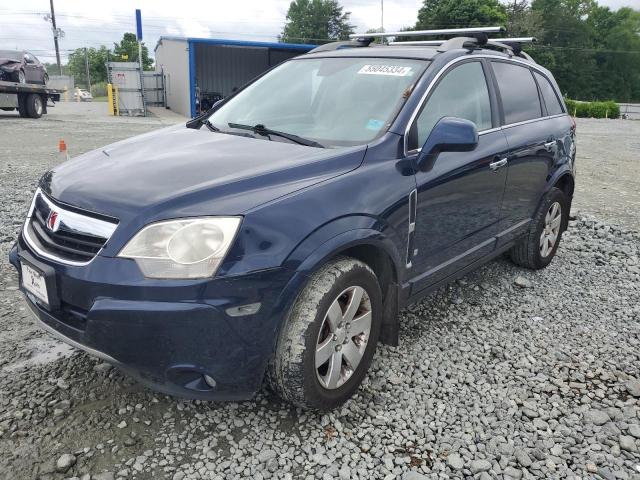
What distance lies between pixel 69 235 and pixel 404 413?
179 cm

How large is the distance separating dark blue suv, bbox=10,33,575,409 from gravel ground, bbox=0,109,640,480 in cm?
26

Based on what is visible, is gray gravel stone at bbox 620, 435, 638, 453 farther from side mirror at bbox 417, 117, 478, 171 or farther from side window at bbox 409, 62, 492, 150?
side window at bbox 409, 62, 492, 150

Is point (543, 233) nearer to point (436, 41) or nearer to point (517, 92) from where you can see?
point (517, 92)

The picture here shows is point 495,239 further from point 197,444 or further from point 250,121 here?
point 197,444

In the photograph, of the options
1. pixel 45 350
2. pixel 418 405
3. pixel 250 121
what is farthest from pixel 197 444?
pixel 250 121

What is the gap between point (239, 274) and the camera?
209cm

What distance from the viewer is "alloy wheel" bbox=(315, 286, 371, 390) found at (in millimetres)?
2480

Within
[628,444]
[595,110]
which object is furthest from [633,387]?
[595,110]

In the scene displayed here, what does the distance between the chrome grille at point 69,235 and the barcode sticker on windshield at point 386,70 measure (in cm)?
185

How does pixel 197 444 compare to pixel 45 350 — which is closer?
pixel 197 444

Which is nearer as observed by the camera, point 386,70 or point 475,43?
point 386,70

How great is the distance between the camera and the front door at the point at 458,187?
2992 millimetres

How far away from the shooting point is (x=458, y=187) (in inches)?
126

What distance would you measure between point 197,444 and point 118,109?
77.9ft
